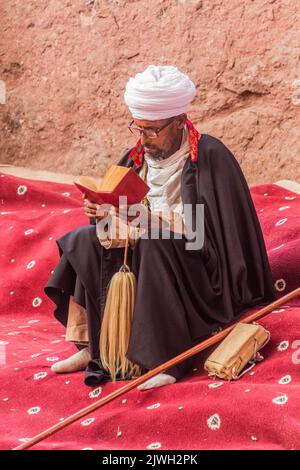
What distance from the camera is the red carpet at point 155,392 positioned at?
4090mm

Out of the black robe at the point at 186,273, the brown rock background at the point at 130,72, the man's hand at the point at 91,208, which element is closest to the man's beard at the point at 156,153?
the black robe at the point at 186,273

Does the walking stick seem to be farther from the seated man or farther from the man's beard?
the man's beard

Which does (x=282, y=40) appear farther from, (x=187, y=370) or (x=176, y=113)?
(x=187, y=370)

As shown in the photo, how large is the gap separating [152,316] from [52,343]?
3.99ft

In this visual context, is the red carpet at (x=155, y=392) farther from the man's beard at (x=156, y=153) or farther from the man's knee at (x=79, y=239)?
the man's beard at (x=156, y=153)

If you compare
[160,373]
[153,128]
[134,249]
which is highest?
[153,128]

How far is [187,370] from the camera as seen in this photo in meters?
4.86

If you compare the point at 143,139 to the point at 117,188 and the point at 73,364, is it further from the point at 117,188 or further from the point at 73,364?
the point at 73,364

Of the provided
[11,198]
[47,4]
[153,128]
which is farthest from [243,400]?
[47,4]

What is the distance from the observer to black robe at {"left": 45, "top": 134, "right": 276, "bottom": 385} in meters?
4.70

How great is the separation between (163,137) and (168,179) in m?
0.21

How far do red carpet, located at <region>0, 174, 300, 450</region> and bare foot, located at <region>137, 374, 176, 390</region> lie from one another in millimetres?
41

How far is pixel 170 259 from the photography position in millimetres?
4727

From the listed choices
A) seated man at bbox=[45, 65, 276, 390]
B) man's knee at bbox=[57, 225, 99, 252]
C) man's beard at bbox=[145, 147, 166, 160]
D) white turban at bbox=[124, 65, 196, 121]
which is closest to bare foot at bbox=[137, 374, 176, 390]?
seated man at bbox=[45, 65, 276, 390]
